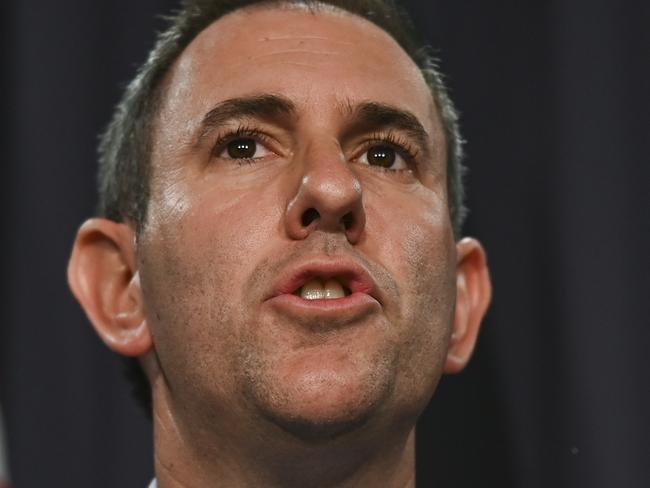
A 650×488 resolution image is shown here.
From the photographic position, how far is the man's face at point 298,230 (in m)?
1.30

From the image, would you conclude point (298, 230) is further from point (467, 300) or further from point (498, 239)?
point (498, 239)

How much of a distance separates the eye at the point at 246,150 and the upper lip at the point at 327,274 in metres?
0.21

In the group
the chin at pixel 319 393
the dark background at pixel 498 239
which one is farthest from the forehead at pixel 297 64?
the dark background at pixel 498 239

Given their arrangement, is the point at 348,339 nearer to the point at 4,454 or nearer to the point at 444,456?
the point at 444,456

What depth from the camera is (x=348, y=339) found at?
4.26 feet

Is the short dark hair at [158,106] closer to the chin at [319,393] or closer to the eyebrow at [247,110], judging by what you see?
the eyebrow at [247,110]

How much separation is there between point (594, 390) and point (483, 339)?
22 cm

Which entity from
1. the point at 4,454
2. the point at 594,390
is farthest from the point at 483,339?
the point at 4,454

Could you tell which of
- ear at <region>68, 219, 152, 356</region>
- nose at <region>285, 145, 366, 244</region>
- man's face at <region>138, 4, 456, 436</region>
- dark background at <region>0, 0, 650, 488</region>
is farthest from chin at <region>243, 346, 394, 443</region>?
dark background at <region>0, 0, 650, 488</region>

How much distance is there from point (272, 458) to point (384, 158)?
43cm

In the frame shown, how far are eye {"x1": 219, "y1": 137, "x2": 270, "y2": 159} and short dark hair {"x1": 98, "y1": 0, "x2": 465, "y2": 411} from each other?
0.14 metres

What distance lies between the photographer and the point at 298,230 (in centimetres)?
132

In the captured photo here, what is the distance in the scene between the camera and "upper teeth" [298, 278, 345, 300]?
1.32m

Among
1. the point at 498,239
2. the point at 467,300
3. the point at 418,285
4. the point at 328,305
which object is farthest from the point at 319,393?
the point at 498,239
